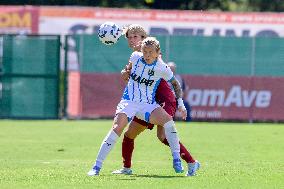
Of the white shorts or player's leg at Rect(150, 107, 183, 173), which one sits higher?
the white shorts

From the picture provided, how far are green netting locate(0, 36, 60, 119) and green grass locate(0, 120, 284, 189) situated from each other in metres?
0.96

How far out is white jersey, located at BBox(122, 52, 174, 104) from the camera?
12.6 metres

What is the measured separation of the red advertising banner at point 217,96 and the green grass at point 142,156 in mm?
1238

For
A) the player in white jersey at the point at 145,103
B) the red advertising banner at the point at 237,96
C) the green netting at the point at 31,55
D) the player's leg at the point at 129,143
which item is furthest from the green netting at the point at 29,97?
the player in white jersey at the point at 145,103

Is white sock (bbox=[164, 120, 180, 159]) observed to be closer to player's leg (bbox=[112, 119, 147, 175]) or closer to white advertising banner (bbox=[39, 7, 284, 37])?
player's leg (bbox=[112, 119, 147, 175])

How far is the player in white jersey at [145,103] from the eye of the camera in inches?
491

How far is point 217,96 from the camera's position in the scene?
29250 millimetres

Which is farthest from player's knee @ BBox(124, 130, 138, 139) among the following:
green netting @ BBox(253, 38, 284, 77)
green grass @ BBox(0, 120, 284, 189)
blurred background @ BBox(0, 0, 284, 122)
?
green netting @ BBox(253, 38, 284, 77)

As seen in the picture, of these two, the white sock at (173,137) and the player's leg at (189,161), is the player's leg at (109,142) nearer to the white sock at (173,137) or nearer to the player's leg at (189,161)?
the white sock at (173,137)

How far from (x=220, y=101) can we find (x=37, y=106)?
211 inches

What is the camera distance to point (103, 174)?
12680mm

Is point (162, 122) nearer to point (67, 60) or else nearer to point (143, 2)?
point (67, 60)

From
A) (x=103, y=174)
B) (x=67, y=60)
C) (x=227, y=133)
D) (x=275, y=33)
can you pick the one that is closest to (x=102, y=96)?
(x=67, y=60)

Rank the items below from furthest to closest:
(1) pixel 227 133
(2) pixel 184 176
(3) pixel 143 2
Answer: (3) pixel 143 2 → (1) pixel 227 133 → (2) pixel 184 176
